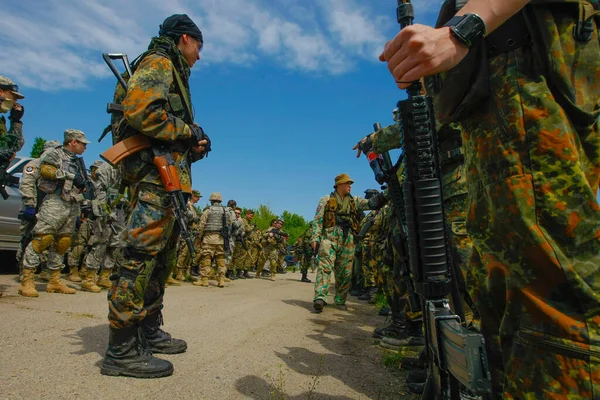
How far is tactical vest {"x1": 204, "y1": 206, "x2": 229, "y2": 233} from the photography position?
985 centimetres

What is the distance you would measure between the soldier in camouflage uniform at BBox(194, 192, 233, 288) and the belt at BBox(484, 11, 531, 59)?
357 inches

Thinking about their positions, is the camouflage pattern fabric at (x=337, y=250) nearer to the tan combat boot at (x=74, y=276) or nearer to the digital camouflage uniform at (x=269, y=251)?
the tan combat boot at (x=74, y=276)

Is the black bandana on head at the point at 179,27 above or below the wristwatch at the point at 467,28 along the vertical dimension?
above

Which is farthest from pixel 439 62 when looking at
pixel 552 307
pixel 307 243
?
pixel 307 243

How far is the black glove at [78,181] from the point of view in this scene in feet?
20.2

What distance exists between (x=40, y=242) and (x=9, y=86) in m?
2.27

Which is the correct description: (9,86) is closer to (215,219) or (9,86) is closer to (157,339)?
(157,339)

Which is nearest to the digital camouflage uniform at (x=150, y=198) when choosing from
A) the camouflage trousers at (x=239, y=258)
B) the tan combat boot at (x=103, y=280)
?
the tan combat boot at (x=103, y=280)

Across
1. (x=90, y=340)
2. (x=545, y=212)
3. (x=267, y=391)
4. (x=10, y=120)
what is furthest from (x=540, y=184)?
(x=10, y=120)

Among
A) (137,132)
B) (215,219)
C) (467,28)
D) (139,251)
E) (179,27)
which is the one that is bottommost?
(139,251)

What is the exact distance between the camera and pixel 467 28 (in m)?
1.07

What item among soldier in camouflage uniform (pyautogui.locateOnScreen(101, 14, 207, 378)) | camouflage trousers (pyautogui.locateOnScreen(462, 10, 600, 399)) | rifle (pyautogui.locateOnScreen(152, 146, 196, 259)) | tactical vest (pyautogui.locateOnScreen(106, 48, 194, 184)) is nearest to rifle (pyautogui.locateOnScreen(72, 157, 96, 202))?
tactical vest (pyautogui.locateOnScreen(106, 48, 194, 184))

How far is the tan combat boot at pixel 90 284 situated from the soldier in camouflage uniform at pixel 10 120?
248cm

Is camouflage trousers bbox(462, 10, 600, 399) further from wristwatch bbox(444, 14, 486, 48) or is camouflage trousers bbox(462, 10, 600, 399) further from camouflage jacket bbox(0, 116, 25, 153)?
camouflage jacket bbox(0, 116, 25, 153)
